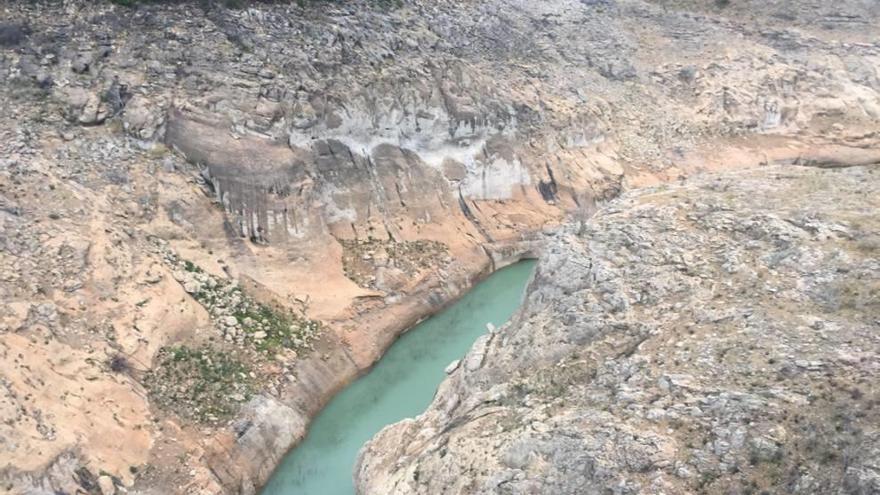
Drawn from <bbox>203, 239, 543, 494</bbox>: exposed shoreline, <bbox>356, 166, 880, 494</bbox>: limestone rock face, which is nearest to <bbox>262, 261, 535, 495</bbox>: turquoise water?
<bbox>203, 239, 543, 494</bbox>: exposed shoreline

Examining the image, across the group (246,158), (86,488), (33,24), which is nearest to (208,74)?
(246,158)

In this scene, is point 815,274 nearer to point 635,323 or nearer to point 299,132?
point 635,323

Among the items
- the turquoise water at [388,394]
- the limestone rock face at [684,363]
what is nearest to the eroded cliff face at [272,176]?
the turquoise water at [388,394]

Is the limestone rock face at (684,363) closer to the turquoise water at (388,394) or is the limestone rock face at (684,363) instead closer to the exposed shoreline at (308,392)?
the turquoise water at (388,394)

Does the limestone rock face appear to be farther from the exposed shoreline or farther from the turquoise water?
the exposed shoreline

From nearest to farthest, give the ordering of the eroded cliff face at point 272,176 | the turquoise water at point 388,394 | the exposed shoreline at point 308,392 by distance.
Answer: the eroded cliff face at point 272,176 → the exposed shoreline at point 308,392 → the turquoise water at point 388,394

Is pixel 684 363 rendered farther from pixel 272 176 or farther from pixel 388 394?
pixel 272 176

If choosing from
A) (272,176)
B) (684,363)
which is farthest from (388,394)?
(684,363)

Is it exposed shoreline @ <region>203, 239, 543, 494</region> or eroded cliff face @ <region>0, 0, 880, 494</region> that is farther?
exposed shoreline @ <region>203, 239, 543, 494</region>
